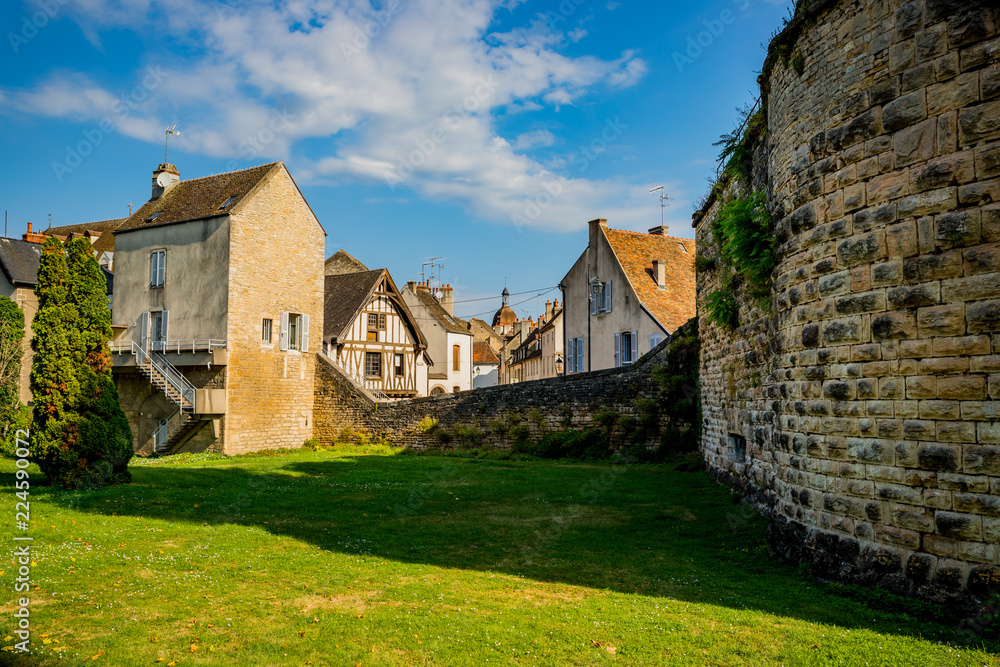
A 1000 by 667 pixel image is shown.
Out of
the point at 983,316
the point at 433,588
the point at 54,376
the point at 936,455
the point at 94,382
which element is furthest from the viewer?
the point at 94,382

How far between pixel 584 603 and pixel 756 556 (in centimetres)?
249

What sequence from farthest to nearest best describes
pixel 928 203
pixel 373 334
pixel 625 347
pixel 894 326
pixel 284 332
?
pixel 373 334 < pixel 625 347 < pixel 284 332 < pixel 894 326 < pixel 928 203

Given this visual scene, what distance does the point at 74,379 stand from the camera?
11.6 m

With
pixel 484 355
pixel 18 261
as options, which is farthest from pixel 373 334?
pixel 484 355

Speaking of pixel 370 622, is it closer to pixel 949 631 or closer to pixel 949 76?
pixel 949 631

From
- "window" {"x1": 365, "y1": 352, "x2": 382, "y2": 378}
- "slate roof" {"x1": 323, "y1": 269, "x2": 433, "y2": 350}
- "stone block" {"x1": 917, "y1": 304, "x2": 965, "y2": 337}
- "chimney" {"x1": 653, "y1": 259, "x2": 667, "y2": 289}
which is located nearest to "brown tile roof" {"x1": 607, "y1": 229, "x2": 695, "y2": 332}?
"chimney" {"x1": 653, "y1": 259, "x2": 667, "y2": 289}

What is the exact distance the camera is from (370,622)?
5059 millimetres

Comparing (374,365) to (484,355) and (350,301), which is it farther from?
(484,355)

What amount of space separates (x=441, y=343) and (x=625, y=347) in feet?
59.1

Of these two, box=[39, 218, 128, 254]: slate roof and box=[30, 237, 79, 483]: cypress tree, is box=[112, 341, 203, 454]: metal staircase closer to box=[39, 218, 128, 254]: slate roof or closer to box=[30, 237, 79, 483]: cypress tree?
box=[30, 237, 79, 483]: cypress tree

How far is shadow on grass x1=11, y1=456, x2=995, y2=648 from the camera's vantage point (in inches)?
229

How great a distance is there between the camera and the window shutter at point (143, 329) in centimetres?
2286

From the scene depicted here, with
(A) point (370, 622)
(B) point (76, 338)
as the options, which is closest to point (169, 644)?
(A) point (370, 622)

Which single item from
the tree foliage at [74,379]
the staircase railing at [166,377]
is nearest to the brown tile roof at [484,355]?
the staircase railing at [166,377]
